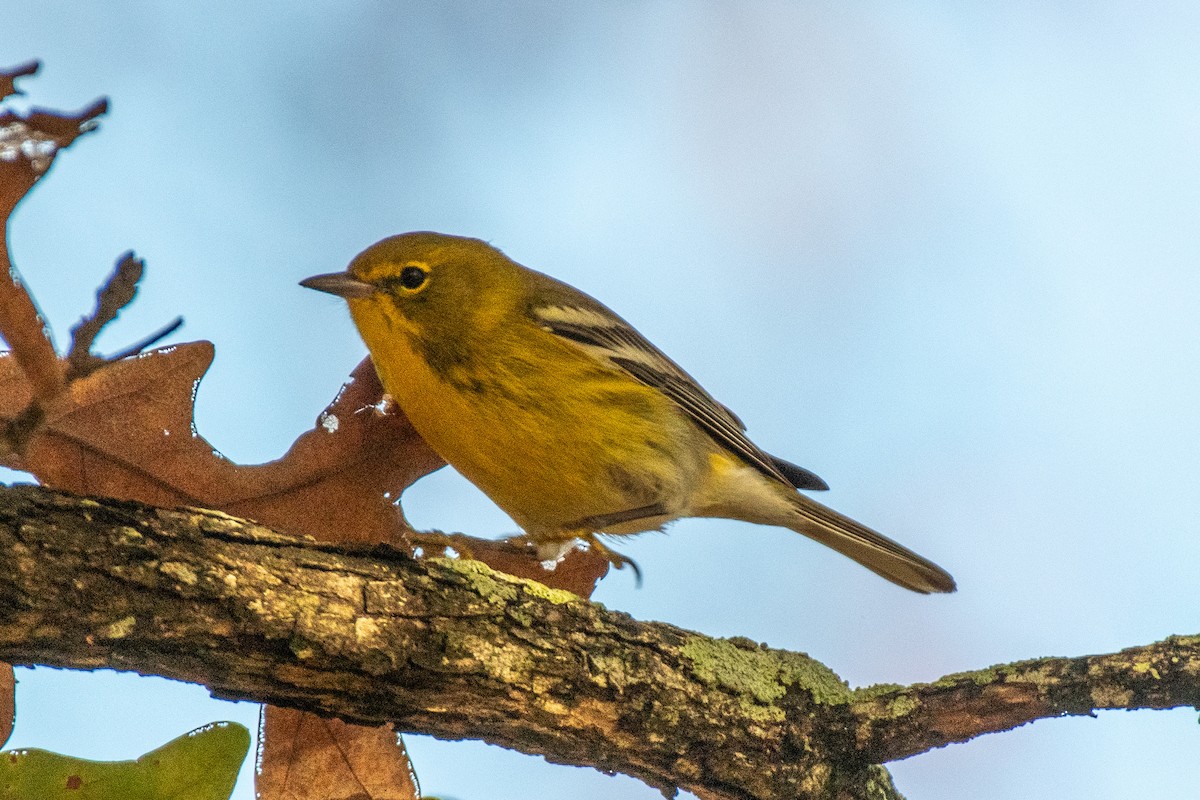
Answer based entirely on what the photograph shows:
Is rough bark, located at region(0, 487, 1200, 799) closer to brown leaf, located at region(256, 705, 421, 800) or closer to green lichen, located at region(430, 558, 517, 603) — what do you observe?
green lichen, located at region(430, 558, 517, 603)

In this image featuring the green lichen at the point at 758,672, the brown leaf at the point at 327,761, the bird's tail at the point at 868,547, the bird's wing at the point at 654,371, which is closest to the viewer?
the brown leaf at the point at 327,761

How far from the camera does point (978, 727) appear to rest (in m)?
2.78

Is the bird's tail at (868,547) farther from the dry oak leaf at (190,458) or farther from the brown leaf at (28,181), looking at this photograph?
the brown leaf at (28,181)

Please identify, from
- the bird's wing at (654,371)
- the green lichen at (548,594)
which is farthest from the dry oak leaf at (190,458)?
the bird's wing at (654,371)

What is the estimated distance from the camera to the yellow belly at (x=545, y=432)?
12.3 ft

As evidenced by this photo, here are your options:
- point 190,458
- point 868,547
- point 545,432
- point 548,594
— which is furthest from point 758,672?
point 868,547

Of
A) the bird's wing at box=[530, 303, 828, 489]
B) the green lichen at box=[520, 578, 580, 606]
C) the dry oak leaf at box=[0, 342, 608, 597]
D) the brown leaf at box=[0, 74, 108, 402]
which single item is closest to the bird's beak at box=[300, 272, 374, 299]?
the bird's wing at box=[530, 303, 828, 489]

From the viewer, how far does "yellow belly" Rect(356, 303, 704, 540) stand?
376cm

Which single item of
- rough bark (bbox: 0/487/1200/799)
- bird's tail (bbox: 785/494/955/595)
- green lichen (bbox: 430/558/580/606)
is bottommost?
rough bark (bbox: 0/487/1200/799)

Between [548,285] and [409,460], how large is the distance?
214cm

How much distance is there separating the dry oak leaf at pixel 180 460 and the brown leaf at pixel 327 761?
430 millimetres

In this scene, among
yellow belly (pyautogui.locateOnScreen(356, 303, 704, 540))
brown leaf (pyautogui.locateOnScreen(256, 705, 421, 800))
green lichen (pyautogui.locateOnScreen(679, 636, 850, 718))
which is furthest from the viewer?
yellow belly (pyautogui.locateOnScreen(356, 303, 704, 540))

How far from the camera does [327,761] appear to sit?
2518mm

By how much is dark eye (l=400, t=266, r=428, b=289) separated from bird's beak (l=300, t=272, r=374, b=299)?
0.13 meters
